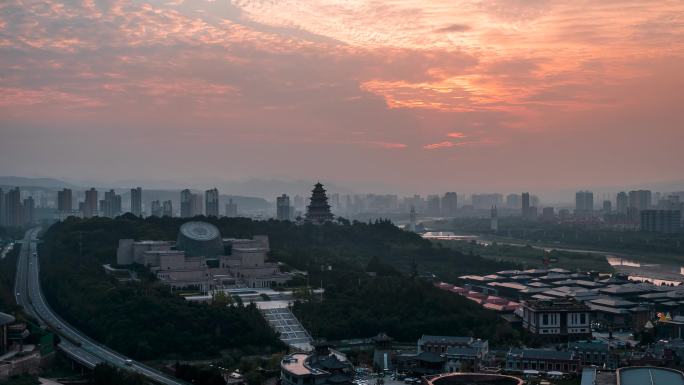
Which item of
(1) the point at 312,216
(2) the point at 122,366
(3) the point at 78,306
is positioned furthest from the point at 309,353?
(1) the point at 312,216

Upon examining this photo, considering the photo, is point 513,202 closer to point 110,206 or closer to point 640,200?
point 640,200

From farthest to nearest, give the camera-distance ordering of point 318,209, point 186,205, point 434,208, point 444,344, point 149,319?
point 434,208, point 186,205, point 318,209, point 149,319, point 444,344

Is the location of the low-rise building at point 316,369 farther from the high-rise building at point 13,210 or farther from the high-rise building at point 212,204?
the high-rise building at point 13,210

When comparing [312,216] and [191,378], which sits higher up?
[312,216]

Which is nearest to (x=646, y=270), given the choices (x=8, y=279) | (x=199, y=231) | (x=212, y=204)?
(x=199, y=231)

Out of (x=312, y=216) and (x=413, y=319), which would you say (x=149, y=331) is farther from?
(x=312, y=216)

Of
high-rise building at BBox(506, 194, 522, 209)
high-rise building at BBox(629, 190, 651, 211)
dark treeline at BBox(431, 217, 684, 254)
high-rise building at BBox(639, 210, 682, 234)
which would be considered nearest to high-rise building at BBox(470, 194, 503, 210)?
high-rise building at BBox(506, 194, 522, 209)

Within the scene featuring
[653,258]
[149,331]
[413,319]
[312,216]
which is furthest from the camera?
[653,258]
